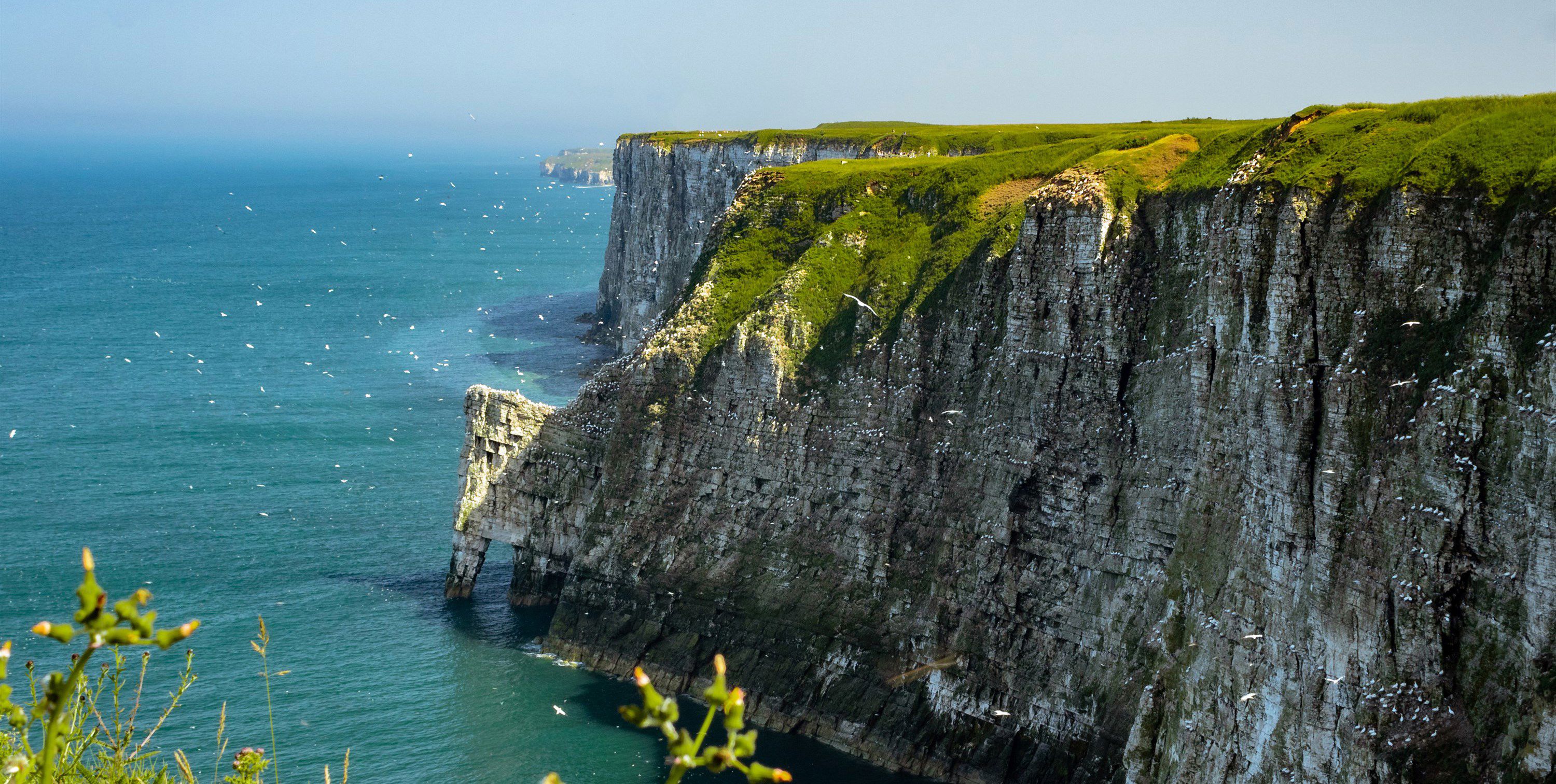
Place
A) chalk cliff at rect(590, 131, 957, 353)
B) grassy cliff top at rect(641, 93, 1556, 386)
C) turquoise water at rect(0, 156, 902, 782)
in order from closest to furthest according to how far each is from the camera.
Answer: grassy cliff top at rect(641, 93, 1556, 386)
turquoise water at rect(0, 156, 902, 782)
chalk cliff at rect(590, 131, 957, 353)

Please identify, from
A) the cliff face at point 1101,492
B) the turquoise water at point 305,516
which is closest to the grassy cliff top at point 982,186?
the cliff face at point 1101,492

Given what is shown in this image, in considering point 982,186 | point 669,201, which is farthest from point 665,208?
point 982,186

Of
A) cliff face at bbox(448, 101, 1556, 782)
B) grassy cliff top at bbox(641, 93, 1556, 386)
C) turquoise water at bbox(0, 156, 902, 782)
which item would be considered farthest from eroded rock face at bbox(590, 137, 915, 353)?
cliff face at bbox(448, 101, 1556, 782)

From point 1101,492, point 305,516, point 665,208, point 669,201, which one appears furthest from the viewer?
point 665,208

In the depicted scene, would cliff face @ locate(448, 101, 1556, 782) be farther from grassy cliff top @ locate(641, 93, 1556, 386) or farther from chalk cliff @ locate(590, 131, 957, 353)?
chalk cliff @ locate(590, 131, 957, 353)

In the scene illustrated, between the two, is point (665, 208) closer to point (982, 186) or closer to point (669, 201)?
point (669, 201)

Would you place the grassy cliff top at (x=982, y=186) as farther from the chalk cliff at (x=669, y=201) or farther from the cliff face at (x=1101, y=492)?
the chalk cliff at (x=669, y=201)

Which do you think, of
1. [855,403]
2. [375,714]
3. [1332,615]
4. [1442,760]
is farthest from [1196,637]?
[375,714]
